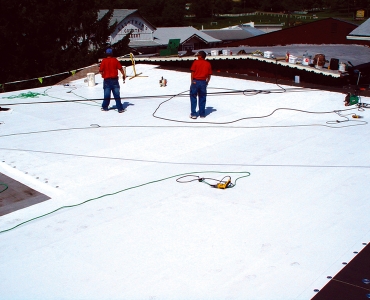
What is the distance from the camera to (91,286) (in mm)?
3416

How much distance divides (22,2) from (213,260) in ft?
91.0

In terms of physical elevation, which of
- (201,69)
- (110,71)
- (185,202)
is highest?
(201,69)

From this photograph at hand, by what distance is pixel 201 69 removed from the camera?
7.78 m

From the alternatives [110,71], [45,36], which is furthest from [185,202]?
[45,36]

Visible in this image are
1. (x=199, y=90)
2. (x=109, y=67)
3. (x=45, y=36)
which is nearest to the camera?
(x=199, y=90)

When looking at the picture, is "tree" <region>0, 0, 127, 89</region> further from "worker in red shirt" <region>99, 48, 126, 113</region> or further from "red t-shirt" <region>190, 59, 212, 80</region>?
"red t-shirt" <region>190, 59, 212, 80</region>

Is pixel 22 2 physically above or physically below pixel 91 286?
above

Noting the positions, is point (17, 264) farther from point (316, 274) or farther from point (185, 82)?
point (185, 82)

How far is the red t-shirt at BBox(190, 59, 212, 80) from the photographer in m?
7.75

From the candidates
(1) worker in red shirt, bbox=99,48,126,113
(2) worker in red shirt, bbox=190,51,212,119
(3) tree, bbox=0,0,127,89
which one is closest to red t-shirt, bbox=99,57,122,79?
(1) worker in red shirt, bbox=99,48,126,113

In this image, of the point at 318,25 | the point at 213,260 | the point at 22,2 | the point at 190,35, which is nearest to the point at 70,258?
the point at 213,260

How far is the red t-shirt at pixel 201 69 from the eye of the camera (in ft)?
25.4

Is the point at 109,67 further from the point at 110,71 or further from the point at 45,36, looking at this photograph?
the point at 45,36

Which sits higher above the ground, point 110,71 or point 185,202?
point 110,71
